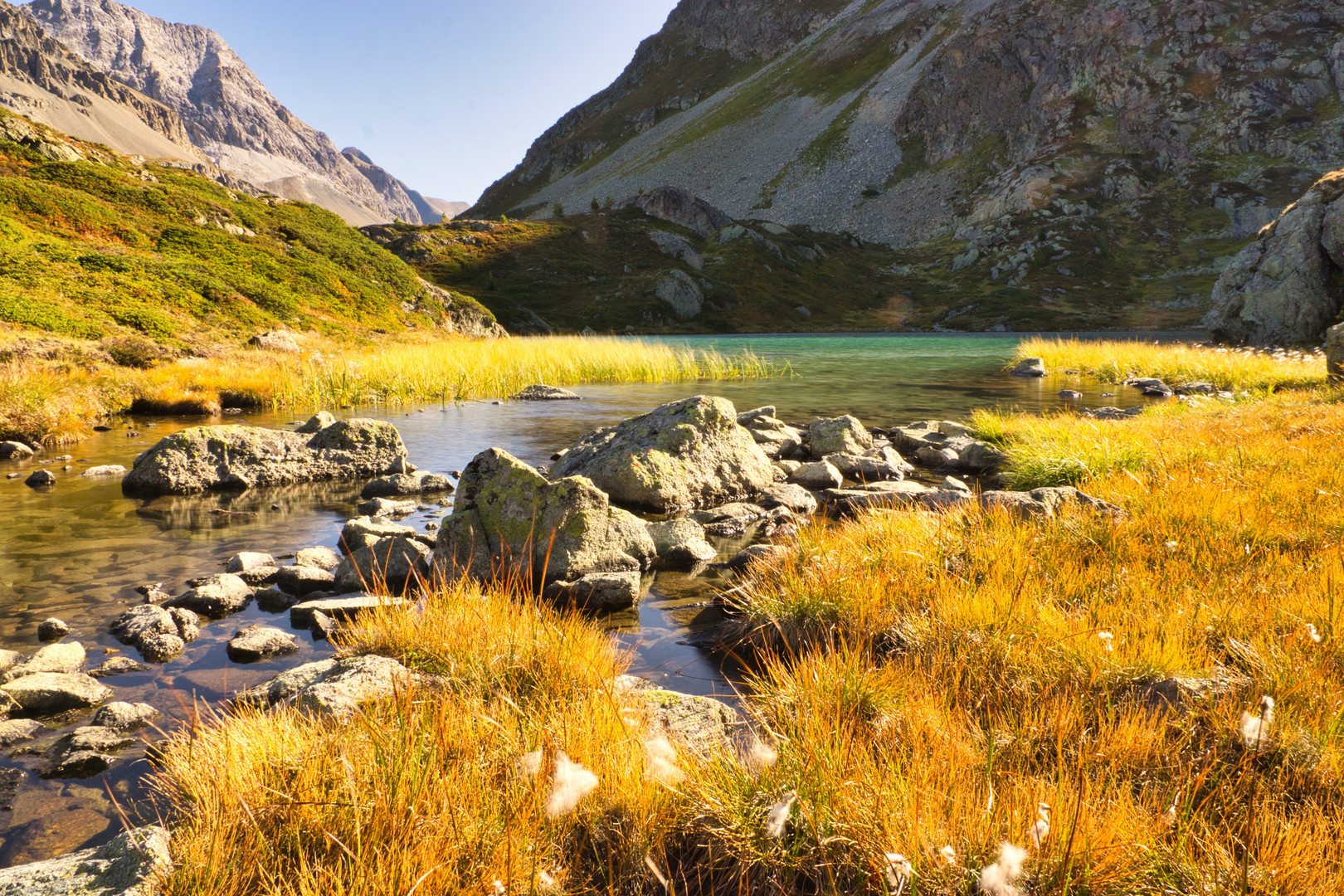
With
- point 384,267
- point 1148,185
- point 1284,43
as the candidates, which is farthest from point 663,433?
point 1284,43

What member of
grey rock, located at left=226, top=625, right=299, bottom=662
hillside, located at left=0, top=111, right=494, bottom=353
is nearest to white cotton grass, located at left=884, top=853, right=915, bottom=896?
grey rock, located at left=226, top=625, right=299, bottom=662

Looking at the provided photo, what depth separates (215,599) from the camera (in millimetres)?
5699

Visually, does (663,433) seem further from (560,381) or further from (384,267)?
(384,267)

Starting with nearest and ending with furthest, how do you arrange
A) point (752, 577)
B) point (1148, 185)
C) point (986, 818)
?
point (986, 818), point (752, 577), point (1148, 185)

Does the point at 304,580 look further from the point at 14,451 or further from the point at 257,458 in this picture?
the point at 14,451

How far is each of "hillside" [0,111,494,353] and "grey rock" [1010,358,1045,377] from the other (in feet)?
107

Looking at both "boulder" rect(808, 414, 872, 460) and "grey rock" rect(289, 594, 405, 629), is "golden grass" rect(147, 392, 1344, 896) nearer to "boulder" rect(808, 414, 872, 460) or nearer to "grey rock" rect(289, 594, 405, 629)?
"grey rock" rect(289, 594, 405, 629)

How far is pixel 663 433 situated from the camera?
9.75 m

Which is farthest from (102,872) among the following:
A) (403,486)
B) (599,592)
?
(403,486)

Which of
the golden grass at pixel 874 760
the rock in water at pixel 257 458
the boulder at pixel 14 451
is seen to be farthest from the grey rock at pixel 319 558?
the boulder at pixel 14 451

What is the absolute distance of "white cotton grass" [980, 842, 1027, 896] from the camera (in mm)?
1787

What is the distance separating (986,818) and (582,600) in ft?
13.2

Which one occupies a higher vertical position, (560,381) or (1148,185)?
(1148,185)

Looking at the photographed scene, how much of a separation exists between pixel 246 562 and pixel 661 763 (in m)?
5.70
